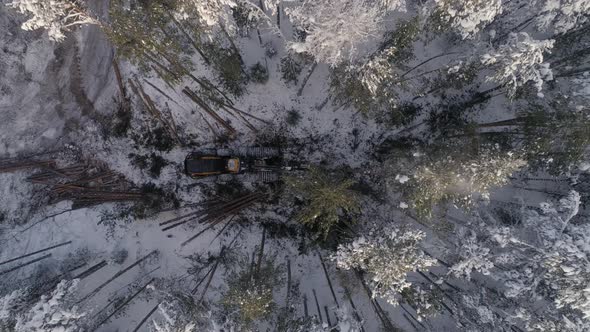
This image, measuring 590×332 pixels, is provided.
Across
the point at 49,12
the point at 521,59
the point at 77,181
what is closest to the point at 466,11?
the point at 521,59

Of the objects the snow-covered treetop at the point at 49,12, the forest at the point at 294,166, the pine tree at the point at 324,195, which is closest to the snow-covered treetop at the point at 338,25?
the forest at the point at 294,166

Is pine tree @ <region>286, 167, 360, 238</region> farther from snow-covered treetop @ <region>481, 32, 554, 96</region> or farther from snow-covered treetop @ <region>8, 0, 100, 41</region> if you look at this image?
snow-covered treetop @ <region>8, 0, 100, 41</region>

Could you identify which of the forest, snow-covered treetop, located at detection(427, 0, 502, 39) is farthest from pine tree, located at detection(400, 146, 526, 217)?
snow-covered treetop, located at detection(427, 0, 502, 39)

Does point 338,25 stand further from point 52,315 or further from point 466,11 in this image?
point 52,315

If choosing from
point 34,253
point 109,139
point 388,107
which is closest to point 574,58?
point 388,107

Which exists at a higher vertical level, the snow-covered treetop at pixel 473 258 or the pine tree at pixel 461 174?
the pine tree at pixel 461 174

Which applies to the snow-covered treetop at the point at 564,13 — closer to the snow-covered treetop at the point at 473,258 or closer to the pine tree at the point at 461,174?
the pine tree at the point at 461,174
